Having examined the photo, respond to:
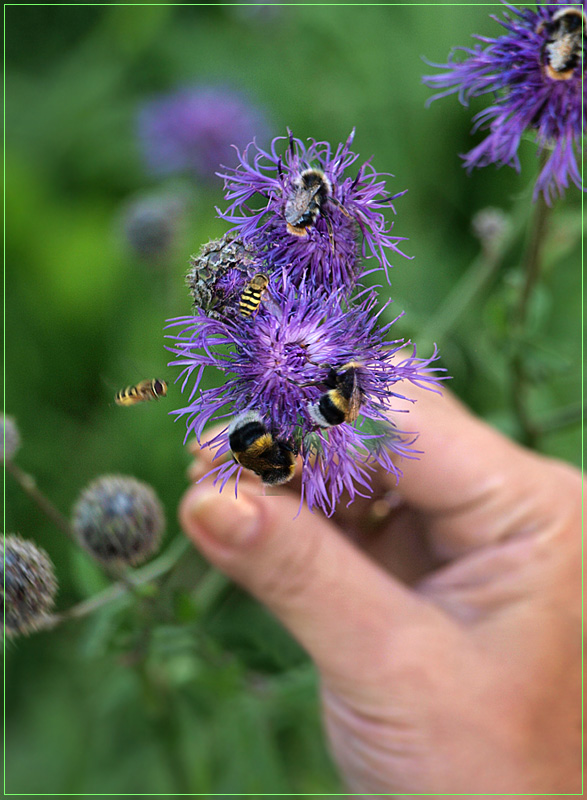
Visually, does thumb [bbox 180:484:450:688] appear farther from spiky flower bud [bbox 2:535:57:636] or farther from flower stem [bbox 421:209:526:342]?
flower stem [bbox 421:209:526:342]

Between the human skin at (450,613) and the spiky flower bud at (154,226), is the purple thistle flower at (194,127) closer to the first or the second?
the spiky flower bud at (154,226)

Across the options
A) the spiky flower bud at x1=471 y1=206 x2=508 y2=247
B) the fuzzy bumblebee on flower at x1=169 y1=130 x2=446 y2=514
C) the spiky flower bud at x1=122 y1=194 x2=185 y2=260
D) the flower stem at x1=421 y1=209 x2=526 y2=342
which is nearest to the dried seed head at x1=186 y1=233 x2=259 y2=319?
the fuzzy bumblebee on flower at x1=169 y1=130 x2=446 y2=514

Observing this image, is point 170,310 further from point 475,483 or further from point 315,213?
point 315,213

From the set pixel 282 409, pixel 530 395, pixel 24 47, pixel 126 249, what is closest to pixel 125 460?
pixel 126 249

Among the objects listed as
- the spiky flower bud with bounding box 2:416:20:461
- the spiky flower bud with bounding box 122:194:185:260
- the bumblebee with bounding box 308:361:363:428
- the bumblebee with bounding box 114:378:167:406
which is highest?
the spiky flower bud with bounding box 122:194:185:260

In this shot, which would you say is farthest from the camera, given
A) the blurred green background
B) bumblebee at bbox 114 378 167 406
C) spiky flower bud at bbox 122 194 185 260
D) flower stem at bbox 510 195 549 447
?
spiky flower bud at bbox 122 194 185 260

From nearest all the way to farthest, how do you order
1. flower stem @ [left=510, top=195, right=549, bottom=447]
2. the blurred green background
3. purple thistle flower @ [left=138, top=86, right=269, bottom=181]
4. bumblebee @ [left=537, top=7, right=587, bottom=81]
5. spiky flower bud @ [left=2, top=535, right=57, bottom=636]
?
bumblebee @ [left=537, top=7, right=587, bottom=81], spiky flower bud @ [left=2, top=535, right=57, bottom=636], flower stem @ [left=510, top=195, right=549, bottom=447], the blurred green background, purple thistle flower @ [left=138, top=86, right=269, bottom=181]
